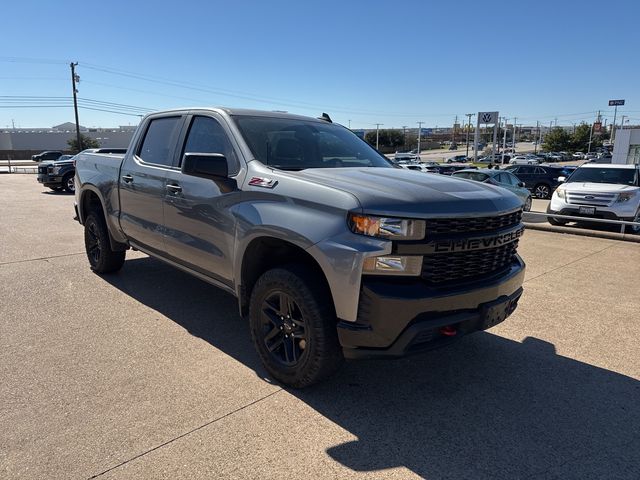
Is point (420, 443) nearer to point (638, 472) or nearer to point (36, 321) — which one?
point (638, 472)

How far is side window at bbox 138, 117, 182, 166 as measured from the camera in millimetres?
4535

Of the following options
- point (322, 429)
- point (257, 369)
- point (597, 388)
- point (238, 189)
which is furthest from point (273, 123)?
point (597, 388)

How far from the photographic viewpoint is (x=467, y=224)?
297cm

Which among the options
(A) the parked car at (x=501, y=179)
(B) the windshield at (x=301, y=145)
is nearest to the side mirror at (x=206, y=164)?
(B) the windshield at (x=301, y=145)

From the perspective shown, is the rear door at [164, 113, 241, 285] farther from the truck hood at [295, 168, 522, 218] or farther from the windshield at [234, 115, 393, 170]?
the truck hood at [295, 168, 522, 218]

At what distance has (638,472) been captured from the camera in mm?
2529

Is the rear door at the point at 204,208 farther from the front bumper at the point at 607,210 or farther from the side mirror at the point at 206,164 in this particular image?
the front bumper at the point at 607,210

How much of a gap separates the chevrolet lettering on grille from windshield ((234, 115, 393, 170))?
4.46 ft

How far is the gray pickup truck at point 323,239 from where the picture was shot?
2746 millimetres

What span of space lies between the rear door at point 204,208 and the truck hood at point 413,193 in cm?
68

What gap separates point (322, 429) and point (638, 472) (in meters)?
1.74

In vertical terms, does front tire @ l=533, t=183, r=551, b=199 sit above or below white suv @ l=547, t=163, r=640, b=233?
below

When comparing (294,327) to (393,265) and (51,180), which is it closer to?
(393,265)

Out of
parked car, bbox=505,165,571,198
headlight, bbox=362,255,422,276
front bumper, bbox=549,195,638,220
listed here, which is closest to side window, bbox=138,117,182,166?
headlight, bbox=362,255,422,276
